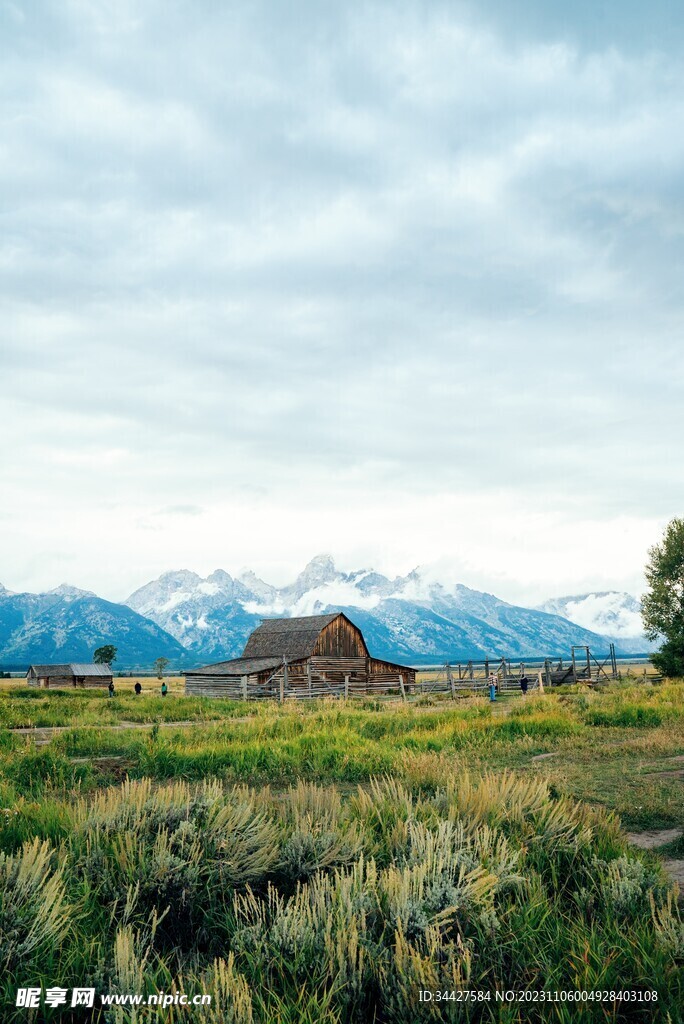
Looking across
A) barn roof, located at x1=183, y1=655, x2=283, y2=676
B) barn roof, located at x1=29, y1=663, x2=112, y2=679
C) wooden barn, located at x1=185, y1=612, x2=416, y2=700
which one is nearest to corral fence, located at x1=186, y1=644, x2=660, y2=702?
wooden barn, located at x1=185, y1=612, x2=416, y2=700

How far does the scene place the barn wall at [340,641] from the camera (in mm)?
53875

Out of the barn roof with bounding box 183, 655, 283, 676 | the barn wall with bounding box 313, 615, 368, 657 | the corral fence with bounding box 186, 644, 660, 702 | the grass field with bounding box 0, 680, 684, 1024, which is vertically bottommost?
the corral fence with bounding box 186, 644, 660, 702

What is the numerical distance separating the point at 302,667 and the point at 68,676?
52477mm

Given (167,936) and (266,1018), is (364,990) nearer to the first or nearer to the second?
(266,1018)

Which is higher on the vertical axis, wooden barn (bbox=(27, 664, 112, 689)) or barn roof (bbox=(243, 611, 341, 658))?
barn roof (bbox=(243, 611, 341, 658))

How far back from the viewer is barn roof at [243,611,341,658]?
5356 centimetres

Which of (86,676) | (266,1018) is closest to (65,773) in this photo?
(266,1018)

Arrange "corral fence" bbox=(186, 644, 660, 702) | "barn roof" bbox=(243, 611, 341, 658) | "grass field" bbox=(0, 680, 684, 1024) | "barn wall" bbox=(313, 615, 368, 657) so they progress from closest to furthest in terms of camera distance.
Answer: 1. "grass field" bbox=(0, 680, 684, 1024)
2. "corral fence" bbox=(186, 644, 660, 702)
3. "barn roof" bbox=(243, 611, 341, 658)
4. "barn wall" bbox=(313, 615, 368, 657)

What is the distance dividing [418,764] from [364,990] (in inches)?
262

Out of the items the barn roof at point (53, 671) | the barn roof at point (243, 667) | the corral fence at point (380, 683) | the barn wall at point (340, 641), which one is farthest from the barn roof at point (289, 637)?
the barn roof at point (53, 671)

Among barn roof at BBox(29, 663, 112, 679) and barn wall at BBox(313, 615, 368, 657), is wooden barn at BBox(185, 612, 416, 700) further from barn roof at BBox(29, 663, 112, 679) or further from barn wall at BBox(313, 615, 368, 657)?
barn roof at BBox(29, 663, 112, 679)

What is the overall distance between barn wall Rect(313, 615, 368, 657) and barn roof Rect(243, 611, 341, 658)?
1.55 ft

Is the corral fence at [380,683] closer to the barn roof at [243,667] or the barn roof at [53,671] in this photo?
the barn roof at [243,667]

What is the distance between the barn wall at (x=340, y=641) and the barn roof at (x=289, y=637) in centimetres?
47
